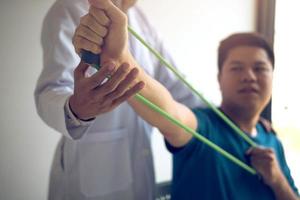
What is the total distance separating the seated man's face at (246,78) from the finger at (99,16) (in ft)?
1.84

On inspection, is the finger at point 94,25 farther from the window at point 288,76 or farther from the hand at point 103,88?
the window at point 288,76

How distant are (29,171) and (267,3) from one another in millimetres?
1119

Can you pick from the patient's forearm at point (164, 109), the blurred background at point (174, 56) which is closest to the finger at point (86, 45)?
the patient's forearm at point (164, 109)

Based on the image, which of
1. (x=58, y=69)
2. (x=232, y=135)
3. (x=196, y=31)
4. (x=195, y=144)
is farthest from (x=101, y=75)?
(x=196, y=31)

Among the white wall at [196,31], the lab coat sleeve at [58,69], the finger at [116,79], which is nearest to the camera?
the finger at [116,79]

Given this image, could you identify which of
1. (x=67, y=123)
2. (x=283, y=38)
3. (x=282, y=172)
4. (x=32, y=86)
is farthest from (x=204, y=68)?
(x=67, y=123)

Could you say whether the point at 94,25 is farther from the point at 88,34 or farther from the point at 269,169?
the point at 269,169

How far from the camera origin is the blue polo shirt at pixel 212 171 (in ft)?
2.77

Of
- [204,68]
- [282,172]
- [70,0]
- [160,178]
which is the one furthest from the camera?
[204,68]

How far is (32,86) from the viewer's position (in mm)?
863

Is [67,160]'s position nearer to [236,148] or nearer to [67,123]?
[67,123]

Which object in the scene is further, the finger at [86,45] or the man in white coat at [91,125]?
the man in white coat at [91,125]

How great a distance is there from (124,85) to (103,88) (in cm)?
3

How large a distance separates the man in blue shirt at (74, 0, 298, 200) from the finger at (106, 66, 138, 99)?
6.9 inches
